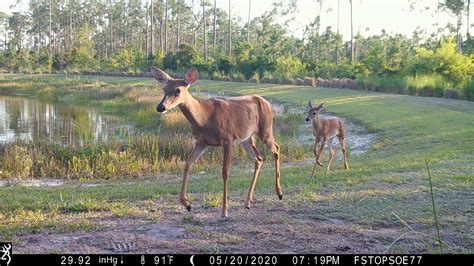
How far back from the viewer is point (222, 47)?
81.8m

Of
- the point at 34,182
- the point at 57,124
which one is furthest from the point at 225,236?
the point at 57,124

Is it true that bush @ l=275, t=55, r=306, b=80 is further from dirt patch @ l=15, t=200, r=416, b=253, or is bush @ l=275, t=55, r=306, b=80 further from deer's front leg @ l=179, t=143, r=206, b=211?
dirt patch @ l=15, t=200, r=416, b=253

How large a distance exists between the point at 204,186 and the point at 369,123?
12280mm

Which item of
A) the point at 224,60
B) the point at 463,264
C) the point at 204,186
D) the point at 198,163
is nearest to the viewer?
the point at 463,264

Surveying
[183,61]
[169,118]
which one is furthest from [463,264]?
[183,61]

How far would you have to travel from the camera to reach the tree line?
3639 centimetres

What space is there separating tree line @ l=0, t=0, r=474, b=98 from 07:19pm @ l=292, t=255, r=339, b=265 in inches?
946

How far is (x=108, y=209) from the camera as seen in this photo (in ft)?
24.7

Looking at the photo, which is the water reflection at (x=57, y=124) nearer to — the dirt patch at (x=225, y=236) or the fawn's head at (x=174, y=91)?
the fawn's head at (x=174, y=91)

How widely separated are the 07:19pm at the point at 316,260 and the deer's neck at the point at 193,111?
2.57 meters

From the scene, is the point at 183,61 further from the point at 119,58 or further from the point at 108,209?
the point at 108,209

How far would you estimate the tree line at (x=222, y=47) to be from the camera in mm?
36388

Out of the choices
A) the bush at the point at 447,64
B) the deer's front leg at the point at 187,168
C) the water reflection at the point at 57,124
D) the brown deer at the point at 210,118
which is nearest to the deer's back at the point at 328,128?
the brown deer at the point at 210,118

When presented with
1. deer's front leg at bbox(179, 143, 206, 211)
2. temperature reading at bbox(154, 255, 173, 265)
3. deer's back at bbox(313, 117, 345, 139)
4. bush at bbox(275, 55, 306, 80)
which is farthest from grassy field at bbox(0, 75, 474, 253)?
bush at bbox(275, 55, 306, 80)
